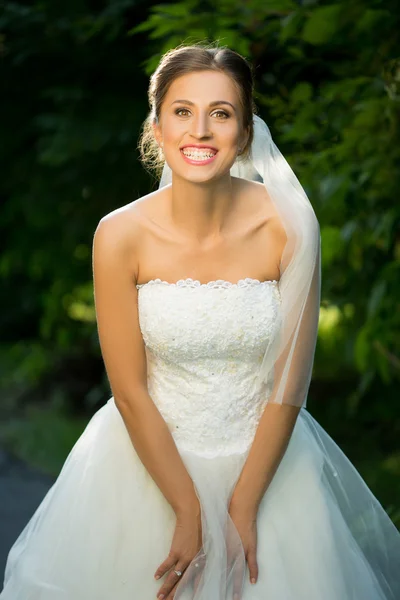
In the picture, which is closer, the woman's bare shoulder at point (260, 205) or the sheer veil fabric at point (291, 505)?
the sheer veil fabric at point (291, 505)

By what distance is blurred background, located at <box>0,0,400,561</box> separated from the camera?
388 cm

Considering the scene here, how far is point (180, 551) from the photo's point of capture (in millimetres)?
2744

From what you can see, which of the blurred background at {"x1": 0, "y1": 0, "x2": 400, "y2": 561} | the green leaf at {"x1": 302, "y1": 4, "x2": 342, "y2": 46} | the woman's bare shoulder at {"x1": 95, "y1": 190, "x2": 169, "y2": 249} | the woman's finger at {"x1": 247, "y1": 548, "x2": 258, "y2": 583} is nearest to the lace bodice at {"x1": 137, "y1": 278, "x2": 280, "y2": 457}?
the woman's bare shoulder at {"x1": 95, "y1": 190, "x2": 169, "y2": 249}

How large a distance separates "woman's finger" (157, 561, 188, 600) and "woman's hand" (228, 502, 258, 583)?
0.58ft

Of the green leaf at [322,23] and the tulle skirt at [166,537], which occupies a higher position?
the green leaf at [322,23]

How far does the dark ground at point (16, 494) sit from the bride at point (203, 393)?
224 centimetres

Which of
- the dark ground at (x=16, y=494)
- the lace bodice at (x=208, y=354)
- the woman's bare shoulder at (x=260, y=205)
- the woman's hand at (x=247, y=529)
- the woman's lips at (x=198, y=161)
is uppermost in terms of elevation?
the woman's lips at (x=198, y=161)

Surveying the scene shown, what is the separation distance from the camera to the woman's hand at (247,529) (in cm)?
274

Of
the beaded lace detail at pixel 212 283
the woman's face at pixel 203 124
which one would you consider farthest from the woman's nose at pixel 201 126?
the beaded lace detail at pixel 212 283

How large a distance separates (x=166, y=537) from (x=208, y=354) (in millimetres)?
544

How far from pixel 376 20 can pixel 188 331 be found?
1.62 metres

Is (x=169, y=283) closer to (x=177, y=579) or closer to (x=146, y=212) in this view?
(x=146, y=212)

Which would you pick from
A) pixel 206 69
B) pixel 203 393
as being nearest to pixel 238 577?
pixel 203 393

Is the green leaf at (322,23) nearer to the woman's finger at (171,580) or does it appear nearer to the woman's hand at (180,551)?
the woman's hand at (180,551)
